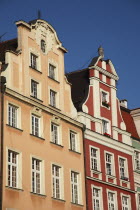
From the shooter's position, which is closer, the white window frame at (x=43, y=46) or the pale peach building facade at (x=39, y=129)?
the pale peach building facade at (x=39, y=129)

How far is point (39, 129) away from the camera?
35.5m

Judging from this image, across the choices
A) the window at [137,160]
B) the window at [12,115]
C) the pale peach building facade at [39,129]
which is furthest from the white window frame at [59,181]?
the window at [137,160]

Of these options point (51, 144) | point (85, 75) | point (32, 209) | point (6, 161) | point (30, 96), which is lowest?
point (32, 209)

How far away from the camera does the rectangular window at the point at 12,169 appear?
3183 cm

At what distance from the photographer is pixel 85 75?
4325 centimetres

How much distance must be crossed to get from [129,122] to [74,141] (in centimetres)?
1066

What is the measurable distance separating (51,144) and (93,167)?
5.03 m

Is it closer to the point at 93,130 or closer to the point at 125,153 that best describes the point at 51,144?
the point at 93,130

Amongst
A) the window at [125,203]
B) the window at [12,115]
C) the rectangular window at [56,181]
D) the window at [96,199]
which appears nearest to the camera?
the window at [12,115]

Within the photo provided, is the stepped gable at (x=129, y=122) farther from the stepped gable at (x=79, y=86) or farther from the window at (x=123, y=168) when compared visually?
the stepped gable at (x=79, y=86)

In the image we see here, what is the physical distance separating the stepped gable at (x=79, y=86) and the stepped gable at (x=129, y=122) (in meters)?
6.39

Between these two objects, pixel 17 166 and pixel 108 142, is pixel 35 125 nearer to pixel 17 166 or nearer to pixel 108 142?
pixel 17 166

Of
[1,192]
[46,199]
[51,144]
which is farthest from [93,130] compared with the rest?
[1,192]

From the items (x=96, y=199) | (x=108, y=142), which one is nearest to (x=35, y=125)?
(x=96, y=199)
